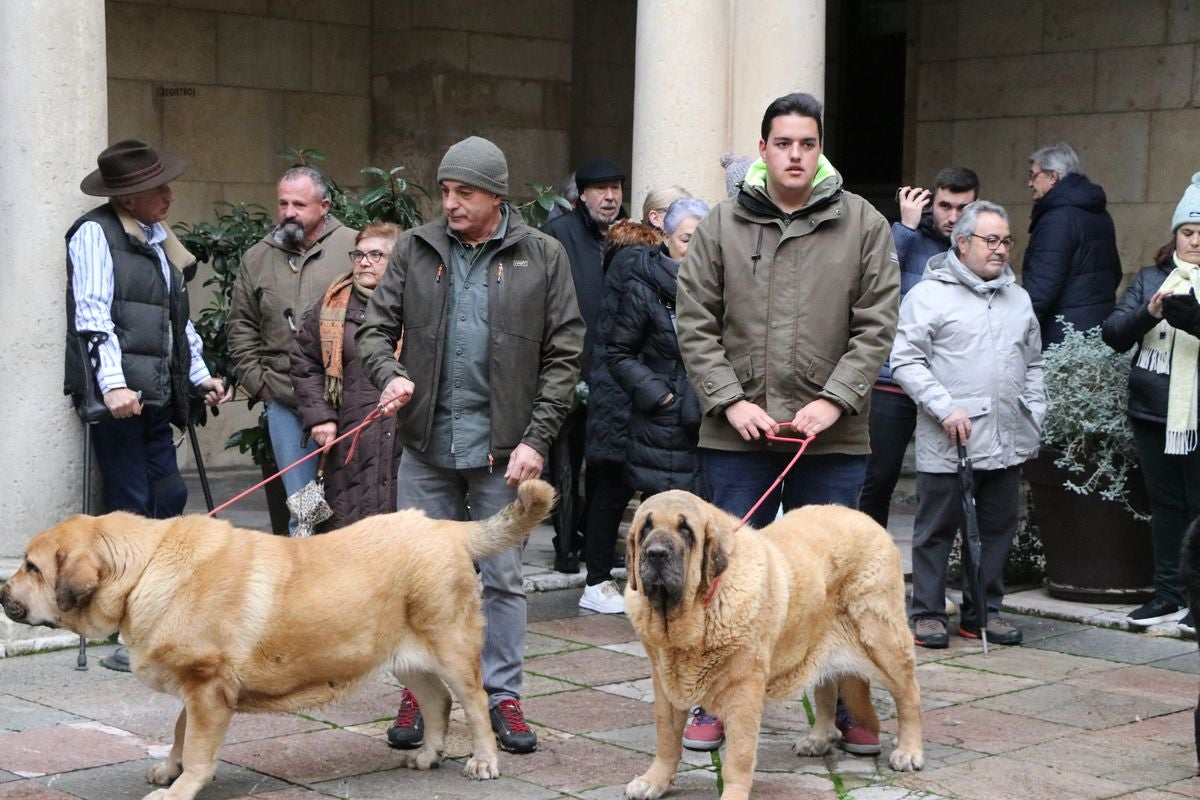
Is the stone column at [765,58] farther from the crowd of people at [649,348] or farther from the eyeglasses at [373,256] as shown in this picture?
the eyeglasses at [373,256]

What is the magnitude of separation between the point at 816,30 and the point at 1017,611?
3.40 meters

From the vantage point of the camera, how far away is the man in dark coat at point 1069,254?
32.7 ft

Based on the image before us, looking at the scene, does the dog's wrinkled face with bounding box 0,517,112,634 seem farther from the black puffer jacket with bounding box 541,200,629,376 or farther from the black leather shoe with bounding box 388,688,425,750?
the black puffer jacket with bounding box 541,200,629,376

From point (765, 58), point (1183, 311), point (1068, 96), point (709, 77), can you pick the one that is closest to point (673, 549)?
point (1183, 311)

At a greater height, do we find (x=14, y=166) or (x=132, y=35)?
(x=132, y=35)

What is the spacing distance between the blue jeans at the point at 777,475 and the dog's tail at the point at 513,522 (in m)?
0.72

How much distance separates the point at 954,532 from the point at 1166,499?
1074mm

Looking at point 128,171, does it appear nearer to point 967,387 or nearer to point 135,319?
point 135,319

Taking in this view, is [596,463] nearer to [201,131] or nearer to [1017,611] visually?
[1017,611]

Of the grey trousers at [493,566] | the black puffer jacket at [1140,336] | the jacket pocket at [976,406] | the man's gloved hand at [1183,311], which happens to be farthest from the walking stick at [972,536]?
the grey trousers at [493,566]

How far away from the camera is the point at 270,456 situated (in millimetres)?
9266

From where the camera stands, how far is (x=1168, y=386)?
8125mm

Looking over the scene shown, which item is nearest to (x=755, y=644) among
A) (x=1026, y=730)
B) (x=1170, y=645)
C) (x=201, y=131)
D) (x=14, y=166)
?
(x=1026, y=730)

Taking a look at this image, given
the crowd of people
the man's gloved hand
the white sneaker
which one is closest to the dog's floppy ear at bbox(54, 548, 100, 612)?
the crowd of people
